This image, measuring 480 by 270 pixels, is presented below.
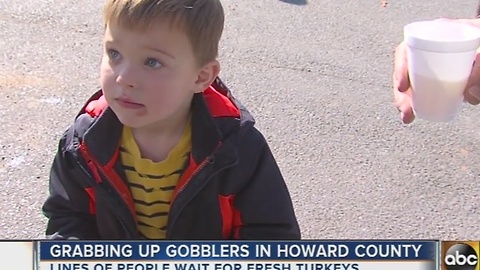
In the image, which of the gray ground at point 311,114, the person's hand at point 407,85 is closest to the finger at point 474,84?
the person's hand at point 407,85

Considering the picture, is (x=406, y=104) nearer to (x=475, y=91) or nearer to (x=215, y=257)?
(x=475, y=91)

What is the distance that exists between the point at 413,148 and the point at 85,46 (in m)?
2.16

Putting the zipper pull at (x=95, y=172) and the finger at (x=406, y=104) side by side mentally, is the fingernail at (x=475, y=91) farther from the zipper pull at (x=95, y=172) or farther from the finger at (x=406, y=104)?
the zipper pull at (x=95, y=172)

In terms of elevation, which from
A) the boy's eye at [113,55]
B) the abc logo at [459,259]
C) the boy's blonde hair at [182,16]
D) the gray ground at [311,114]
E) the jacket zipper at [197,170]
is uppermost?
the gray ground at [311,114]

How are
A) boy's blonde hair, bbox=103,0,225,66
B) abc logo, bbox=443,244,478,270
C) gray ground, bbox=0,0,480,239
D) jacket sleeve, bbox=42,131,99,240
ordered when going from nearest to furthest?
boy's blonde hair, bbox=103,0,225,66
jacket sleeve, bbox=42,131,99,240
abc logo, bbox=443,244,478,270
gray ground, bbox=0,0,480,239

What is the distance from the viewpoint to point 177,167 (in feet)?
7.63

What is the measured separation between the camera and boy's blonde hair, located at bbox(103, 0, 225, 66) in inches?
83.4

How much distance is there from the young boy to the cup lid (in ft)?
1.62

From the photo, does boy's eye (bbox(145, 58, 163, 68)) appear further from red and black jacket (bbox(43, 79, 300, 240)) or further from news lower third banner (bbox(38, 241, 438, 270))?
news lower third banner (bbox(38, 241, 438, 270))

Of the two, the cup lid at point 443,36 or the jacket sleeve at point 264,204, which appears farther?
the jacket sleeve at point 264,204

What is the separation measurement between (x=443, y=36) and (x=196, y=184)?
78cm

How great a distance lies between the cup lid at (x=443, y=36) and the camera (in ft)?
7.09

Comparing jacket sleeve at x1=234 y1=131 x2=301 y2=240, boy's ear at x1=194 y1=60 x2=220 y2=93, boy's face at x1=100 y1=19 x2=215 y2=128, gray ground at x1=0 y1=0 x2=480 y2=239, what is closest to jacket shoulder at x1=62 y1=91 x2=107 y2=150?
boy's face at x1=100 y1=19 x2=215 y2=128

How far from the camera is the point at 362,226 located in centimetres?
371
